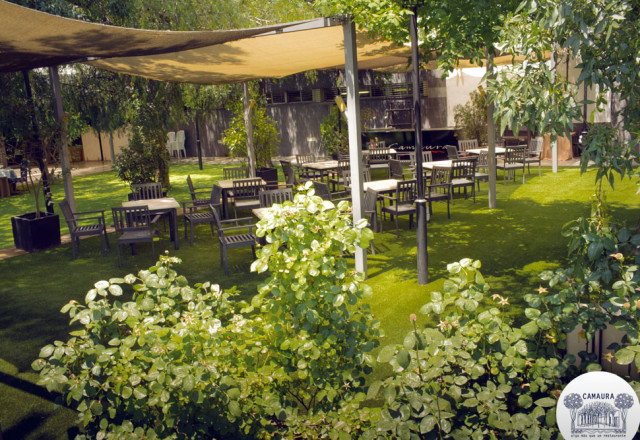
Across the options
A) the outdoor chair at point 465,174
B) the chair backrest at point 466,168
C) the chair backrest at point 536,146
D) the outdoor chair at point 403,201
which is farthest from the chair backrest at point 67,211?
the chair backrest at point 536,146

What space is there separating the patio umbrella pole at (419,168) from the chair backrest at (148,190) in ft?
17.4

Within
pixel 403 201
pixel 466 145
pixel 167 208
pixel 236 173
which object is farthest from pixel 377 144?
pixel 167 208

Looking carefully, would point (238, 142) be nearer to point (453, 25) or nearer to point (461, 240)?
point (461, 240)

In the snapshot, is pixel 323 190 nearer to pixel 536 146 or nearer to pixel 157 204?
pixel 157 204

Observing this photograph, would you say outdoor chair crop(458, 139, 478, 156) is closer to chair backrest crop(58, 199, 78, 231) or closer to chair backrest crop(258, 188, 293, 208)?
chair backrest crop(258, 188, 293, 208)

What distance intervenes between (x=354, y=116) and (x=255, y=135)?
843 cm

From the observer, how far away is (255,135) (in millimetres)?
14133

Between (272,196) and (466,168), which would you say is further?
(466,168)

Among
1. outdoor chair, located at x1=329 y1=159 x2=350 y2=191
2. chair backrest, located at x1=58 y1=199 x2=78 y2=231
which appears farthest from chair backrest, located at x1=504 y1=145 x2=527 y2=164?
chair backrest, located at x1=58 y1=199 x2=78 y2=231

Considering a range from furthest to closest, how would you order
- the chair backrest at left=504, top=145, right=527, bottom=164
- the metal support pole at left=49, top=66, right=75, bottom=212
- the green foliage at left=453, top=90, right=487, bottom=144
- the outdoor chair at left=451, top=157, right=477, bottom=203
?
the green foliage at left=453, top=90, right=487, bottom=144 < the chair backrest at left=504, top=145, right=527, bottom=164 < the outdoor chair at left=451, top=157, right=477, bottom=203 < the metal support pole at left=49, top=66, right=75, bottom=212

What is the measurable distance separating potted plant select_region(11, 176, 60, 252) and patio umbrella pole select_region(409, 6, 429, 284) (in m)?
6.28

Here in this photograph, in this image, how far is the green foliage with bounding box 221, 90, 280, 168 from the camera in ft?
45.3

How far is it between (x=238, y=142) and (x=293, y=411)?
11.7 metres

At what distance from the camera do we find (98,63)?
8.30m
